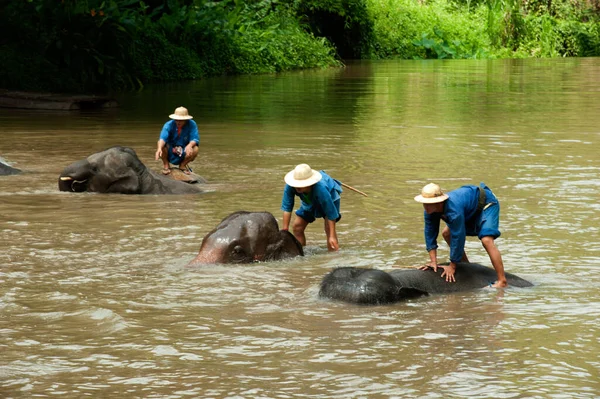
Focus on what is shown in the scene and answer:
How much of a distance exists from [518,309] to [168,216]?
4568 mm

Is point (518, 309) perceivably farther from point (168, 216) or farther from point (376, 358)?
point (168, 216)

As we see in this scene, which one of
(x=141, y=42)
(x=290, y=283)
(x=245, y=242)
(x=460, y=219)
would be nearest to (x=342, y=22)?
(x=141, y=42)

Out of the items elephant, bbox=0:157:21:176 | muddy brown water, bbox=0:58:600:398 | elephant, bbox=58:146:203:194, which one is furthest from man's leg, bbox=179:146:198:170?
elephant, bbox=0:157:21:176

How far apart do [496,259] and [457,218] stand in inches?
15.6

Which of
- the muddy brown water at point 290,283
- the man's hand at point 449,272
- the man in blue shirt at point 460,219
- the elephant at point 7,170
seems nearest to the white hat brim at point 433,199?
the man in blue shirt at point 460,219

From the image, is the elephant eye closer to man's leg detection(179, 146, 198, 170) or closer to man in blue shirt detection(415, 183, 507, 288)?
man in blue shirt detection(415, 183, 507, 288)

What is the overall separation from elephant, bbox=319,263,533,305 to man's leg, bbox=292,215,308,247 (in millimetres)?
1854

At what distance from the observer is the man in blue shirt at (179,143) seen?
42.7 ft

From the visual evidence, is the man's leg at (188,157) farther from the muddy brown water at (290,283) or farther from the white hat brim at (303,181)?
the white hat brim at (303,181)

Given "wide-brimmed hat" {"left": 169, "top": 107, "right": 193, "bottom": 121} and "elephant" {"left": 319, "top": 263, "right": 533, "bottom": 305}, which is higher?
"wide-brimmed hat" {"left": 169, "top": 107, "right": 193, "bottom": 121}

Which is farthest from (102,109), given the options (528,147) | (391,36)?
(391,36)

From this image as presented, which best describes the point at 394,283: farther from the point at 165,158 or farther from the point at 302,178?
the point at 165,158

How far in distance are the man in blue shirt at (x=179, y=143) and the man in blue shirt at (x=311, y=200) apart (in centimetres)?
378

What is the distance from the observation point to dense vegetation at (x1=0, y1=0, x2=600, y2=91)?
79.4 ft
